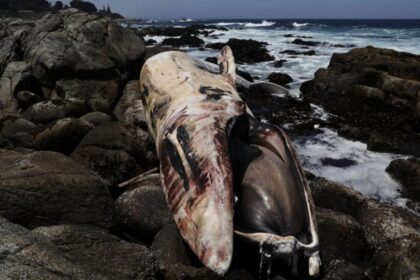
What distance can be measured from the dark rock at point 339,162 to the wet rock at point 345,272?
170 inches

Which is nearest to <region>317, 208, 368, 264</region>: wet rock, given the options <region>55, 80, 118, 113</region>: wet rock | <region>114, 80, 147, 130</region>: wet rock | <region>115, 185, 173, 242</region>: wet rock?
<region>115, 185, 173, 242</region>: wet rock

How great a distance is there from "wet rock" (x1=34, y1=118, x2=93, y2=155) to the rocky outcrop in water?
5.52 metres

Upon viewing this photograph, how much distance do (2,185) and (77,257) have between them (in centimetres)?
132

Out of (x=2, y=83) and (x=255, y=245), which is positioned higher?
(x=255, y=245)

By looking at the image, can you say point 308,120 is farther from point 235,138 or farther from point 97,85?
point 235,138

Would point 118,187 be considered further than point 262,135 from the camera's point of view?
Yes

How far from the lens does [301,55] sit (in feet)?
77.4

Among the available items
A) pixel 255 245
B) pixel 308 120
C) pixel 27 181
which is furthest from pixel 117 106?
pixel 255 245

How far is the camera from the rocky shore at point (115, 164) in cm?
334

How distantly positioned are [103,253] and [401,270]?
2393 mm

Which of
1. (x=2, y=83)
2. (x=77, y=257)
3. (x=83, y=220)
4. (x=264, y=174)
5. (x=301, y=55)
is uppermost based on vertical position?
(x=264, y=174)

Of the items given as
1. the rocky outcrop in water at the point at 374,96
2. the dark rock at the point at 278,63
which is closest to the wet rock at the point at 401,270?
the rocky outcrop in water at the point at 374,96

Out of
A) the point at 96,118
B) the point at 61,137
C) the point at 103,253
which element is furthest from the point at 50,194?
the point at 96,118

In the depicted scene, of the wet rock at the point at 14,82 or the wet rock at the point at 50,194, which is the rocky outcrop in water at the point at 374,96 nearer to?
the wet rock at the point at 50,194
